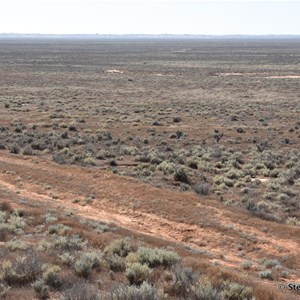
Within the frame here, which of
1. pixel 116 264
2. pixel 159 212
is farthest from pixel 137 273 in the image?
pixel 159 212

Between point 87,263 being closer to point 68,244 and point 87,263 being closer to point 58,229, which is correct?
point 68,244

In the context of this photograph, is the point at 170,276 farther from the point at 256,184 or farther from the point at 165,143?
the point at 165,143

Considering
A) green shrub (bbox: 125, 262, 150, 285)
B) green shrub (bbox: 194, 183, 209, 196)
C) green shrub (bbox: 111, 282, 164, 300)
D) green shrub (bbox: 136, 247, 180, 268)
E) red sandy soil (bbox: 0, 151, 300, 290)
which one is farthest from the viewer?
green shrub (bbox: 194, 183, 209, 196)

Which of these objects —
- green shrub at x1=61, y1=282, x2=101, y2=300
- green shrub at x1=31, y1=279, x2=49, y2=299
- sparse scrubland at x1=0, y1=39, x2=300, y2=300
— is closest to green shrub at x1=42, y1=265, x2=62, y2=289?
sparse scrubland at x1=0, y1=39, x2=300, y2=300

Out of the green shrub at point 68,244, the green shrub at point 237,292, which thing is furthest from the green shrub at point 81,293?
the green shrub at point 68,244

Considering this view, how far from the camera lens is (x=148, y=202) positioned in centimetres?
1605

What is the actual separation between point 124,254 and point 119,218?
5029 mm

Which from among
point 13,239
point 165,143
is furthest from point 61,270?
point 165,143

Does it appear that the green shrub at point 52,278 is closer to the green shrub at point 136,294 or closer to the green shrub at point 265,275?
the green shrub at point 136,294

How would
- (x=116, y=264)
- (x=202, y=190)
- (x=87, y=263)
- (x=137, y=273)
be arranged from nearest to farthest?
1. (x=137, y=273)
2. (x=87, y=263)
3. (x=116, y=264)
4. (x=202, y=190)

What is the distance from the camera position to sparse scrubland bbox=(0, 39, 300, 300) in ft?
26.5

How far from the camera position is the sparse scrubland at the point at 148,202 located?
8062 mm

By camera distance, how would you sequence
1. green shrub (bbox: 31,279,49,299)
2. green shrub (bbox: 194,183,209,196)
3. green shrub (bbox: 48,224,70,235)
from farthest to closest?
green shrub (bbox: 194,183,209,196) → green shrub (bbox: 48,224,70,235) → green shrub (bbox: 31,279,49,299)

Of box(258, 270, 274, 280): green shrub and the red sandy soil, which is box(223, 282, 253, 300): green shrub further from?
the red sandy soil
